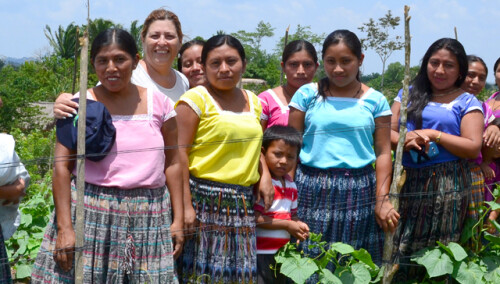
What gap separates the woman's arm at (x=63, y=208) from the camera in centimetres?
243

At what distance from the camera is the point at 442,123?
3.21m

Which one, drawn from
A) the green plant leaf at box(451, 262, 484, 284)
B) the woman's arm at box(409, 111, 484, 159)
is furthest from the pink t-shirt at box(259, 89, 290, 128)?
the green plant leaf at box(451, 262, 484, 284)

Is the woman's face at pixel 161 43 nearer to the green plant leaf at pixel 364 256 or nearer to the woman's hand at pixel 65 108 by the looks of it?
the woman's hand at pixel 65 108

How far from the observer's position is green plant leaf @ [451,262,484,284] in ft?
10.4

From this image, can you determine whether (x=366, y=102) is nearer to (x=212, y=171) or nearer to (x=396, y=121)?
(x=396, y=121)

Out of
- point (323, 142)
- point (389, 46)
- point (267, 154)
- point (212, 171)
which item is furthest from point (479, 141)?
point (389, 46)

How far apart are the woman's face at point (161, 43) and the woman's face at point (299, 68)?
728 mm

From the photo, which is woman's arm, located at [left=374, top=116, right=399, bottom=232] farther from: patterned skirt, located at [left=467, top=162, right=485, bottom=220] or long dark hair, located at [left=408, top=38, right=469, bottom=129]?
patterned skirt, located at [left=467, top=162, right=485, bottom=220]

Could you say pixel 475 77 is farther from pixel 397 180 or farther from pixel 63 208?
pixel 63 208

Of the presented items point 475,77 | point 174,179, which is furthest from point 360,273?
point 475,77

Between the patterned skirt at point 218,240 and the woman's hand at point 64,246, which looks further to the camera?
the patterned skirt at point 218,240

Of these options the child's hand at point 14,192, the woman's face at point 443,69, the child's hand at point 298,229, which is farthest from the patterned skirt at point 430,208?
the child's hand at point 14,192

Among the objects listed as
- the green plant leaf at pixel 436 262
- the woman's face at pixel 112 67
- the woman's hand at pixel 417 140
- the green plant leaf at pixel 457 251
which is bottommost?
the green plant leaf at pixel 436 262

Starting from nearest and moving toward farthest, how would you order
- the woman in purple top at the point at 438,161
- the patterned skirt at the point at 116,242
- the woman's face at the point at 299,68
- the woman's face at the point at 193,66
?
the patterned skirt at the point at 116,242 → the woman in purple top at the point at 438,161 → the woman's face at the point at 299,68 → the woman's face at the point at 193,66
